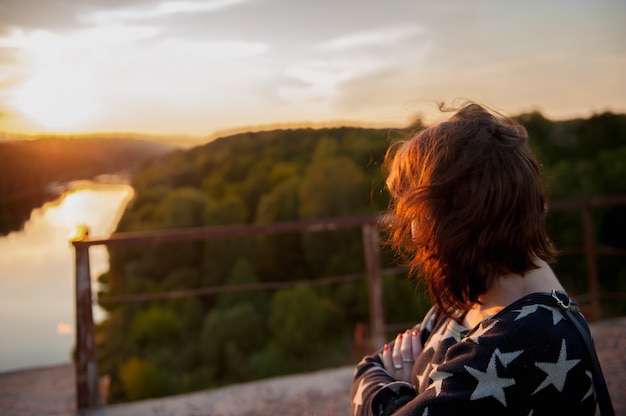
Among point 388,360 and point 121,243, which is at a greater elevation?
point 121,243

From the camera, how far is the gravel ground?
7.74 feet

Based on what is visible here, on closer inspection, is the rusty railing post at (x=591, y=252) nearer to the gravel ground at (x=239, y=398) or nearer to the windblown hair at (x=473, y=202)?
the gravel ground at (x=239, y=398)

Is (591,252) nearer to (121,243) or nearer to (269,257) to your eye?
(121,243)

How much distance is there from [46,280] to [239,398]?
410 cm

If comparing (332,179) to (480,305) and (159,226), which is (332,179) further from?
(480,305)

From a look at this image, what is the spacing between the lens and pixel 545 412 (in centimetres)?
78

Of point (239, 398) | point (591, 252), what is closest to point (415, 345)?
point (239, 398)

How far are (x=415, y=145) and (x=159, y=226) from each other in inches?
732

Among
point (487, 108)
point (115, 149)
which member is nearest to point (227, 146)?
point (115, 149)

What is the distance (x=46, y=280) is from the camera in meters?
5.66

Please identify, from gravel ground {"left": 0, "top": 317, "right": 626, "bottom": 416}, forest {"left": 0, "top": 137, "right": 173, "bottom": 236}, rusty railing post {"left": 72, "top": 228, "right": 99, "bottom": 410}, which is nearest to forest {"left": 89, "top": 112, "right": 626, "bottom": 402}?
forest {"left": 0, "top": 137, "right": 173, "bottom": 236}

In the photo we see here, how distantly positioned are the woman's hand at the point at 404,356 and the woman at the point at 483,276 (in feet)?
0.17

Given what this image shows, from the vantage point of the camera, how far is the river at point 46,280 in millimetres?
4059

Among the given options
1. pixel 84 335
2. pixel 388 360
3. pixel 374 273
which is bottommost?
pixel 84 335
